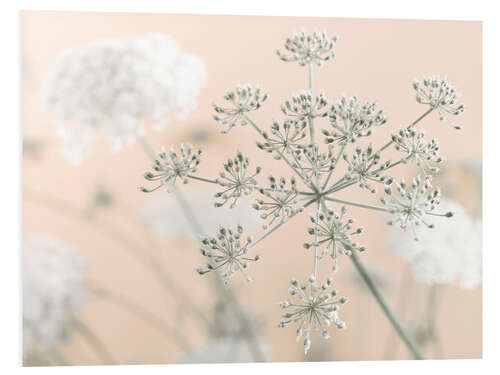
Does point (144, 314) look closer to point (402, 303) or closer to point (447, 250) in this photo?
point (402, 303)

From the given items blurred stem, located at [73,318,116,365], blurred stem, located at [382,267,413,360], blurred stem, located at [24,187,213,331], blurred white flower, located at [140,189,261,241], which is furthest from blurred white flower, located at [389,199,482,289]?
blurred stem, located at [73,318,116,365]

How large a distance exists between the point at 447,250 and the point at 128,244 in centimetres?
93

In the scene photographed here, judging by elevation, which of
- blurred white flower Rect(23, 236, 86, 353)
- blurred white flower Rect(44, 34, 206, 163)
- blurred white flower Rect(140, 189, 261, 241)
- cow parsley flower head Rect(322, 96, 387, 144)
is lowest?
blurred white flower Rect(23, 236, 86, 353)

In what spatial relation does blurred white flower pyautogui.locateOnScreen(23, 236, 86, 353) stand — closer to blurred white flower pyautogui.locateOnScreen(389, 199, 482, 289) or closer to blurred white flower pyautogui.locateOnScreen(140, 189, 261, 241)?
blurred white flower pyautogui.locateOnScreen(140, 189, 261, 241)

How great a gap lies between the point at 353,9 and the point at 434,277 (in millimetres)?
854

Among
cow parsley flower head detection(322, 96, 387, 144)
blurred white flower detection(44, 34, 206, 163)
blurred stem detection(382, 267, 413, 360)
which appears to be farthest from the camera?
blurred stem detection(382, 267, 413, 360)

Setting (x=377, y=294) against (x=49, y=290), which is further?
(x=49, y=290)

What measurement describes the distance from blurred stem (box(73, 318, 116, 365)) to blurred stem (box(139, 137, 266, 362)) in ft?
1.24

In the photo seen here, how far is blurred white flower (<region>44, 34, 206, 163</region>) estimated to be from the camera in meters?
1.68

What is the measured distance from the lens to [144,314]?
6.04 feet

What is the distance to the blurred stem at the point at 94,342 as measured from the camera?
71.6 inches

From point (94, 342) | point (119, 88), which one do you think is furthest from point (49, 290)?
point (119, 88)

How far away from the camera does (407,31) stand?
193 centimetres
